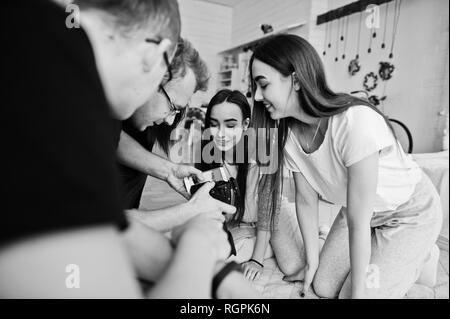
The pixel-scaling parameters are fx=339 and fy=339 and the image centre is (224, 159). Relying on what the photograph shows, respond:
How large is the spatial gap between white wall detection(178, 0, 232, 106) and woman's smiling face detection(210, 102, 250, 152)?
199 millimetres

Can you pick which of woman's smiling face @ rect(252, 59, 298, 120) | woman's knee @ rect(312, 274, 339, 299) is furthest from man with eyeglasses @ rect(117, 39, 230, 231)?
woman's knee @ rect(312, 274, 339, 299)

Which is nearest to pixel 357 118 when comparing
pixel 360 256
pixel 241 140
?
pixel 360 256

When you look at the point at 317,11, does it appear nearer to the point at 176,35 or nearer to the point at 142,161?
the point at 142,161

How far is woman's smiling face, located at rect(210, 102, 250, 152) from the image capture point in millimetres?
1373

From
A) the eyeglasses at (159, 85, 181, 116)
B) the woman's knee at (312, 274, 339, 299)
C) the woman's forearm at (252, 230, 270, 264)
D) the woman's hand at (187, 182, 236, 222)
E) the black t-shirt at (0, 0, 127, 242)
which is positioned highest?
the eyeglasses at (159, 85, 181, 116)

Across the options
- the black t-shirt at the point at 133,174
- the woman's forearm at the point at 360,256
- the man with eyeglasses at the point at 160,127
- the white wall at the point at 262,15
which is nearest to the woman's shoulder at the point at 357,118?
the woman's forearm at the point at 360,256

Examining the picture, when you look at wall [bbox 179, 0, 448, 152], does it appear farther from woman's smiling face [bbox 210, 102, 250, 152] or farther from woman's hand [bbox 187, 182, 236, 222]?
woman's hand [bbox 187, 182, 236, 222]

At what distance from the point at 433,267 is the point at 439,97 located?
1202mm

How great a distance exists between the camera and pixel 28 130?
9.1 inches

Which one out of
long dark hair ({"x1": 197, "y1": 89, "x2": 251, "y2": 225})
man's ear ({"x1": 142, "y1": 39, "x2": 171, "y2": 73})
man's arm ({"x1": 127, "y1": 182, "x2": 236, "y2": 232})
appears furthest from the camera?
long dark hair ({"x1": 197, "y1": 89, "x2": 251, "y2": 225})

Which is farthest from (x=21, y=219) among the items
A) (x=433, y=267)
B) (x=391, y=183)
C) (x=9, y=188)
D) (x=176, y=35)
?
(x=433, y=267)

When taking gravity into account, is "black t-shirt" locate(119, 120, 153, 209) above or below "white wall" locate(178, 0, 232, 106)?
below

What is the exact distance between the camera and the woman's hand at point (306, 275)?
3.25 feet

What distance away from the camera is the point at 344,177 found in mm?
901
